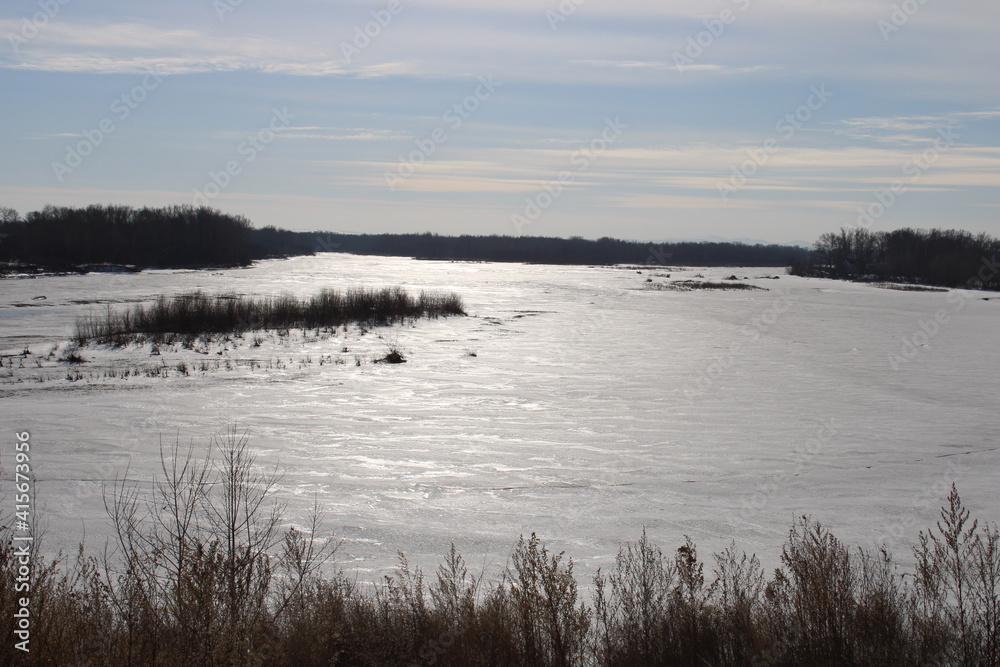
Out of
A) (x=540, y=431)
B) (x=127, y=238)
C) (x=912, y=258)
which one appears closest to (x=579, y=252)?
(x=912, y=258)

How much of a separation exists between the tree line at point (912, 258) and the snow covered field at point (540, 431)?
6526cm

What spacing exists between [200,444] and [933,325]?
33.4 m

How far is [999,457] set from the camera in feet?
34.7

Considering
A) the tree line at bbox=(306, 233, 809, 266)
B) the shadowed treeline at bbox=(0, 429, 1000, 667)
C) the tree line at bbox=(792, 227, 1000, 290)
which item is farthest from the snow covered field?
the tree line at bbox=(306, 233, 809, 266)

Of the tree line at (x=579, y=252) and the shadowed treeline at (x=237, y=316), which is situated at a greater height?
the tree line at (x=579, y=252)

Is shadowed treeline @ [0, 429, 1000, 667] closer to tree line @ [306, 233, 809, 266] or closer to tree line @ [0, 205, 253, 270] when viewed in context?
tree line @ [0, 205, 253, 270]

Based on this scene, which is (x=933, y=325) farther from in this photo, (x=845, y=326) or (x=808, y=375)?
(x=808, y=375)

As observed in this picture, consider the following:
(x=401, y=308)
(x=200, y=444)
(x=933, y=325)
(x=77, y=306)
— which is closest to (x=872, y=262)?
(x=933, y=325)

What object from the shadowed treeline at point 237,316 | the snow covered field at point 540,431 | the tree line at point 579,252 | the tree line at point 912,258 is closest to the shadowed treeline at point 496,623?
the snow covered field at point 540,431

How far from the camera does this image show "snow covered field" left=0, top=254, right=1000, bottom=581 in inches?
308

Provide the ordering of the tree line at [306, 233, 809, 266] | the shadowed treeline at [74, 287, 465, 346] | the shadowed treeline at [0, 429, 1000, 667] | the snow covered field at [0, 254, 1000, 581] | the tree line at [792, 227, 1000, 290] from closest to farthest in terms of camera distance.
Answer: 1. the shadowed treeline at [0, 429, 1000, 667]
2. the snow covered field at [0, 254, 1000, 581]
3. the shadowed treeline at [74, 287, 465, 346]
4. the tree line at [792, 227, 1000, 290]
5. the tree line at [306, 233, 809, 266]

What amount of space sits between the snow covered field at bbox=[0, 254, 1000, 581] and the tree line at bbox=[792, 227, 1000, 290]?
65264 millimetres

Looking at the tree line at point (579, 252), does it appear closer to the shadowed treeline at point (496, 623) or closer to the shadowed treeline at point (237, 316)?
the shadowed treeline at point (237, 316)

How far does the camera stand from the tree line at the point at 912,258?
79938 mm
